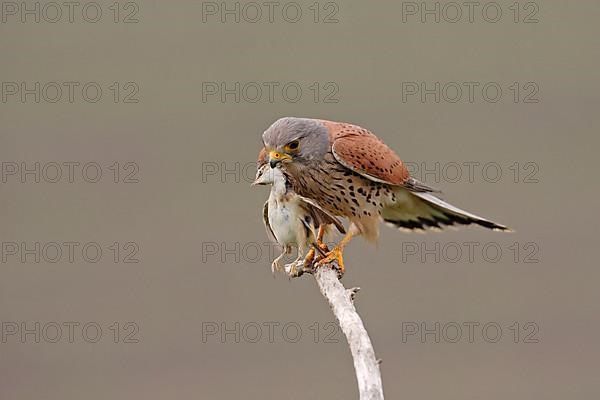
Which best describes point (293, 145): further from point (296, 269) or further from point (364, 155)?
point (296, 269)

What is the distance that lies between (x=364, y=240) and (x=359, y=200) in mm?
152

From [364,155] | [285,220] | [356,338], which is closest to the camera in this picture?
[356,338]

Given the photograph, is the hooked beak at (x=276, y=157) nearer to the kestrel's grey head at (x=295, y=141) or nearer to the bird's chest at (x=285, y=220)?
the kestrel's grey head at (x=295, y=141)

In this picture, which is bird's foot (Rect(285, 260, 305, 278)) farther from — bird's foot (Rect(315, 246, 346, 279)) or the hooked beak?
the hooked beak

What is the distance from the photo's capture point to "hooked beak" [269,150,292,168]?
3.28m

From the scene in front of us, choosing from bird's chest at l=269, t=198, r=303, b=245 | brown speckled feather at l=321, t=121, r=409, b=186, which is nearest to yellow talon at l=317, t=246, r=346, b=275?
bird's chest at l=269, t=198, r=303, b=245

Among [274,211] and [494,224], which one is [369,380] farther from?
[494,224]

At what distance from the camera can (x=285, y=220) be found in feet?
10.5

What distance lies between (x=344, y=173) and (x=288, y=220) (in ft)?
1.22

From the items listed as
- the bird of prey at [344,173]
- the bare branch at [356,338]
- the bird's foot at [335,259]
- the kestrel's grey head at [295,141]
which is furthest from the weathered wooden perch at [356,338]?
the kestrel's grey head at [295,141]

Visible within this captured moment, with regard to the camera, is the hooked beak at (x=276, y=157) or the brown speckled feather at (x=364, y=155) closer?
the hooked beak at (x=276, y=157)

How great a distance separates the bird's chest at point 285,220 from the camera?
320cm

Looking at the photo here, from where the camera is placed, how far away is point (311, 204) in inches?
130

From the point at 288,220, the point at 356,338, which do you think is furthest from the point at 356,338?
the point at 288,220
